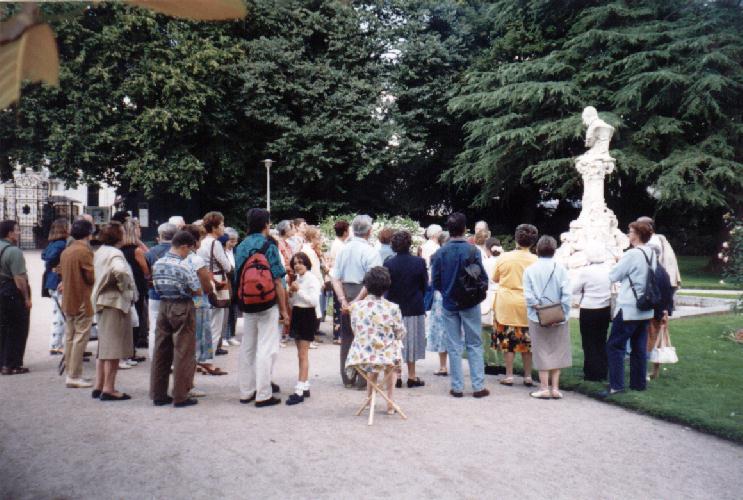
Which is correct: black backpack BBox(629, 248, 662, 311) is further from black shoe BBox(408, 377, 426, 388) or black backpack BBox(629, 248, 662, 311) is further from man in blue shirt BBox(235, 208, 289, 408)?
man in blue shirt BBox(235, 208, 289, 408)

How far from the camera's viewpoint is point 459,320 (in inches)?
301

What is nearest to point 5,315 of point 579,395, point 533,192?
point 579,395

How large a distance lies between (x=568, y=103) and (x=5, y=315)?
22.6 metres

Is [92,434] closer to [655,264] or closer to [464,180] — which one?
[655,264]

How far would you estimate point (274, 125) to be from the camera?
2902 centimetres

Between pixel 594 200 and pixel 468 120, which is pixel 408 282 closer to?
pixel 594 200

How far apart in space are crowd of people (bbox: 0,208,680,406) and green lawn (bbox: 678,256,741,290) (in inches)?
435

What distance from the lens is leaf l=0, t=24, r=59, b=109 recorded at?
61cm

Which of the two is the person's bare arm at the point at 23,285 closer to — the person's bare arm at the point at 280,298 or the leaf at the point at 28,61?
the person's bare arm at the point at 280,298

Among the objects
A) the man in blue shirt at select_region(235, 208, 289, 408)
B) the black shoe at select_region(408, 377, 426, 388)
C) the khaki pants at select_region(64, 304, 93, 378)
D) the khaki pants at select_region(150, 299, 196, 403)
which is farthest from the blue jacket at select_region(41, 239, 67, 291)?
the black shoe at select_region(408, 377, 426, 388)

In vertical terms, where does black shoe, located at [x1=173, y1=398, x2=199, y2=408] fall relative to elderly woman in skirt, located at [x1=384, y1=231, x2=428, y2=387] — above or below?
below

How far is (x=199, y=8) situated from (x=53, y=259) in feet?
30.5

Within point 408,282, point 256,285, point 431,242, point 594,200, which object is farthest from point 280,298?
point 594,200

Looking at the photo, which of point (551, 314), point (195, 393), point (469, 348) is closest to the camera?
point (551, 314)
